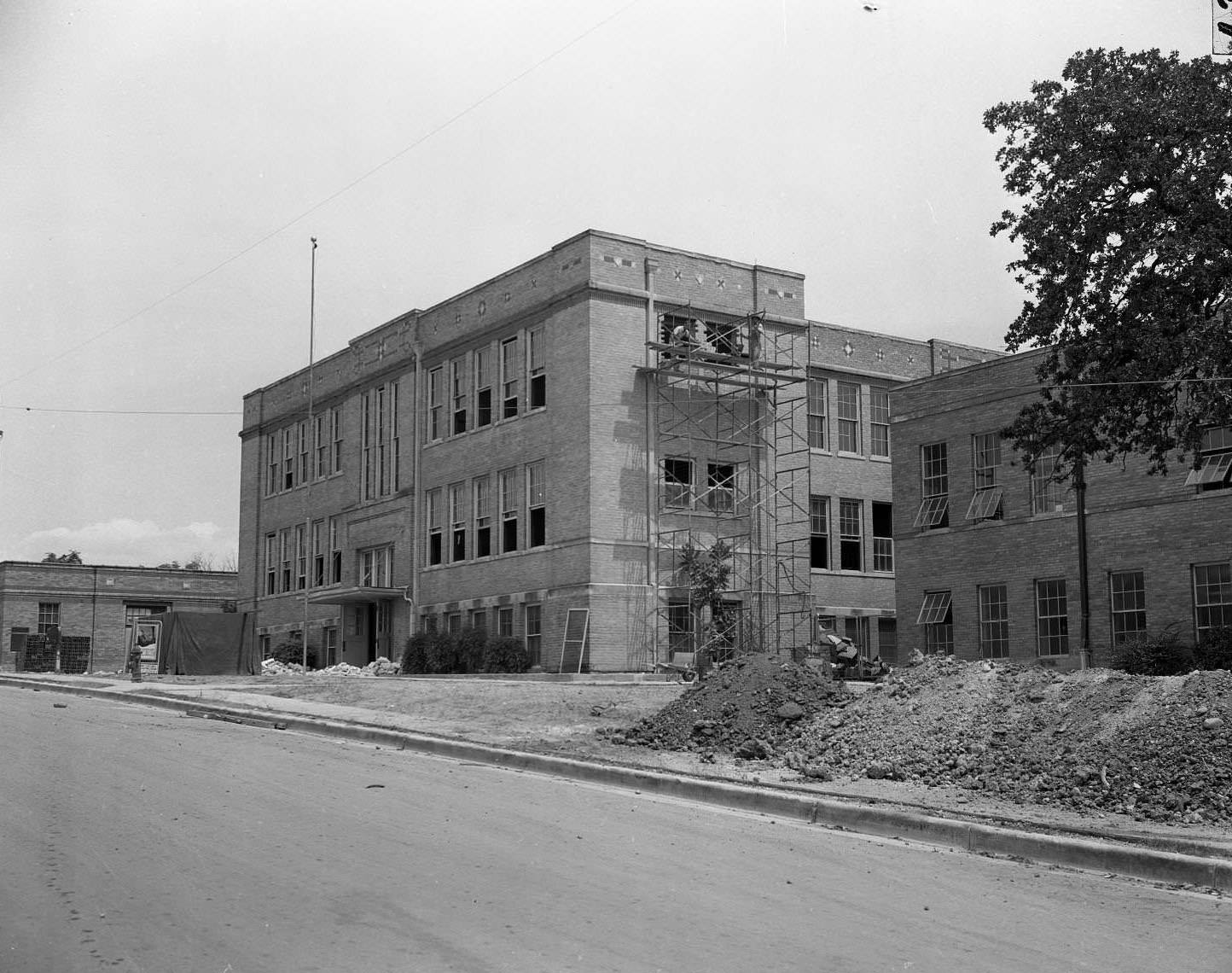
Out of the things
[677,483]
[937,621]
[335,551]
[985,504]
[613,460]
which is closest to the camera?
[985,504]

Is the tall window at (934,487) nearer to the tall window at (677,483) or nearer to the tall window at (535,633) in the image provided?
the tall window at (677,483)

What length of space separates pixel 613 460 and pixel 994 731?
25.8 meters

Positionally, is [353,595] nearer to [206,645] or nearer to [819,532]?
[206,645]

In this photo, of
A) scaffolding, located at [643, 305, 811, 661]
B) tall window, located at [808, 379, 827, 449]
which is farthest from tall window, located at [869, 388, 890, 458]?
scaffolding, located at [643, 305, 811, 661]

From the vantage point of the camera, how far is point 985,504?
120 ft

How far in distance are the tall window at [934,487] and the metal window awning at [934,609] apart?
1918 millimetres

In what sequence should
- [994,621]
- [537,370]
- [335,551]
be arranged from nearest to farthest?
[994,621] < [537,370] < [335,551]

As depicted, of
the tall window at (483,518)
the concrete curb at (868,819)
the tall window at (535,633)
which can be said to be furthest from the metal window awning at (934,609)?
the concrete curb at (868,819)

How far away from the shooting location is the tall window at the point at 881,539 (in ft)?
154

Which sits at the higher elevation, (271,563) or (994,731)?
(271,563)

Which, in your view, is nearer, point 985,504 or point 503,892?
point 503,892

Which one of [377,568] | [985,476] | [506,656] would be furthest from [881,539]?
[377,568]

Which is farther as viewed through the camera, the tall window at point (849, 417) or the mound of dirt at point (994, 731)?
the tall window at point (849, 417)

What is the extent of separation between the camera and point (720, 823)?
38.6 feet
